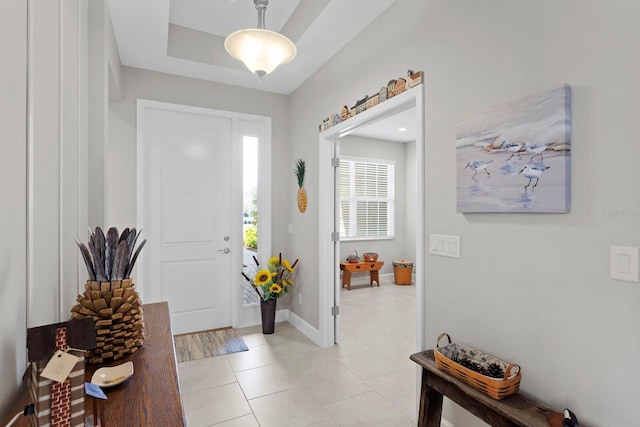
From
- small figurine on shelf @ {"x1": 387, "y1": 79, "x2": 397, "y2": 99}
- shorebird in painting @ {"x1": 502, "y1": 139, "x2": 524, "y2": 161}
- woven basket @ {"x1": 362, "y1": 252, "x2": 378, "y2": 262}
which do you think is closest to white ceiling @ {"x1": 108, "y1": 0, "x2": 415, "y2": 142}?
small figurine on shelf @ {"x1": 387, "y1": 79, "x2": 397, "y2": 99}

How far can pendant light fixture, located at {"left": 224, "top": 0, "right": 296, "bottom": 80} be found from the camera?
189 centimetres

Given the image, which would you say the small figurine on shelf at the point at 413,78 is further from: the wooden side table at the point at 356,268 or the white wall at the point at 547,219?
the wooden side table at the point at 356,268

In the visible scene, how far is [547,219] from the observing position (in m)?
1.39

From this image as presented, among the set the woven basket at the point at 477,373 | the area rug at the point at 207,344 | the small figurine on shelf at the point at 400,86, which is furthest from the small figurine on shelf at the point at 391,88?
the area rug at the point at 207,344

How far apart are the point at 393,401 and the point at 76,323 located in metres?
2.13

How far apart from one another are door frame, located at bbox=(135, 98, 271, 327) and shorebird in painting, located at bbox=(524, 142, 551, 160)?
2.88 meters

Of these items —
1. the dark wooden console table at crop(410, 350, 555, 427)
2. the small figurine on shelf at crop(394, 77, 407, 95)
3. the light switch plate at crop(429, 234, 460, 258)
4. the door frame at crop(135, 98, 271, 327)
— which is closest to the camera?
the dark wooden console table at crop(410, 350, 555, 427)

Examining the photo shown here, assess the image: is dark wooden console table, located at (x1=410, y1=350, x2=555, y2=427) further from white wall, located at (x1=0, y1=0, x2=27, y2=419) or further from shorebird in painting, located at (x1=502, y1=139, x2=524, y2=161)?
white wall, located at (x1=0, y1=0, x2=27, y2=419)

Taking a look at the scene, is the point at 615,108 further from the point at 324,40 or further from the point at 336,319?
the point at 336,319

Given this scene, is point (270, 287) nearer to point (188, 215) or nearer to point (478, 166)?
point (188, 215)

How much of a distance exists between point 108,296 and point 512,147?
1781 millimetres

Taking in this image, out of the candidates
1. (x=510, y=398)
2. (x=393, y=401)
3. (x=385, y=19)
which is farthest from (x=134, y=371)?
(x=385, y=19)

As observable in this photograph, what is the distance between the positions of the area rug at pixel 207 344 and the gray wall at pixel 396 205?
3006 millimetres

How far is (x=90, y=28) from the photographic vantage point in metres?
2.17
